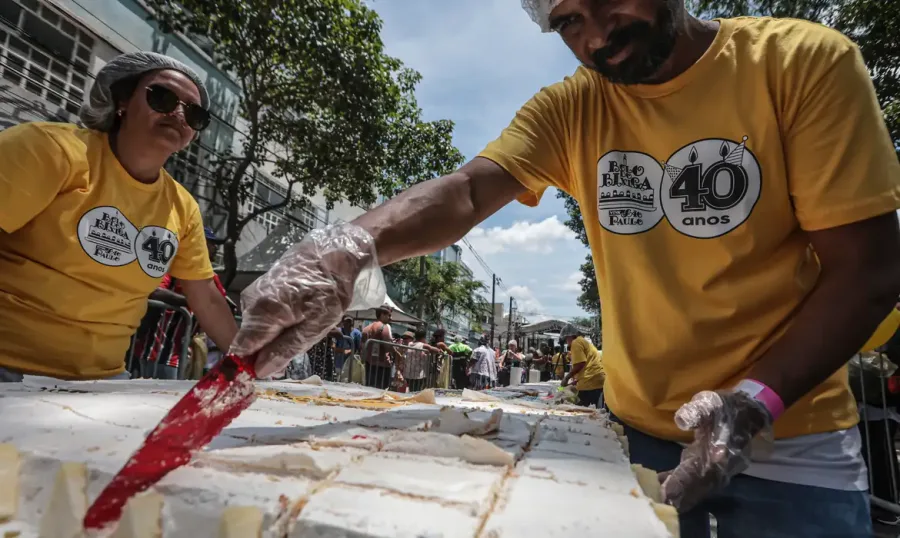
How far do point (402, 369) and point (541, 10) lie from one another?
27.5 feet

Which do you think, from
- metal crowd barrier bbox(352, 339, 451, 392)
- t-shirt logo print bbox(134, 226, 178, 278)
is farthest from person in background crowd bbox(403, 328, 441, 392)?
t-shirt logo print bbox(134, 226, 178, 278)

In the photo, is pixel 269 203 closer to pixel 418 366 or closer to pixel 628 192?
pixel 418 366

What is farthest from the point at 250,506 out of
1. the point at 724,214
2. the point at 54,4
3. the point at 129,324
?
the point at 54,4

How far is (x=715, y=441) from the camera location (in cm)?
104

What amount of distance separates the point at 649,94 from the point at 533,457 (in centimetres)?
108

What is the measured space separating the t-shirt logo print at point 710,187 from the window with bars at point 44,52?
35.6 ft

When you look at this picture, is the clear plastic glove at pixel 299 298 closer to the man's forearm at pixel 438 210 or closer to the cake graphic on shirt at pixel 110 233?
the man's forearm at pixel 438 210

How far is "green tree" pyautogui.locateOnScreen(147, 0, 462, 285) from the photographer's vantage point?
400 inches

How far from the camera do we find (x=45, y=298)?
1.93 meters

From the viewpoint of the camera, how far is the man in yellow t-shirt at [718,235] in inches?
44.5

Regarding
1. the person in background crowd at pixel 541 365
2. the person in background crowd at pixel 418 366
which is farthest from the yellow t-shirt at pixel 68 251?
the person in background crowd at pixel 541 365

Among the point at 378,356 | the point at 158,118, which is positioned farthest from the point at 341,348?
the point at 158,118

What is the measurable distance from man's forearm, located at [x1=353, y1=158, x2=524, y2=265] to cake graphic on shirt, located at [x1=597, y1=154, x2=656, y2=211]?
0.28 m

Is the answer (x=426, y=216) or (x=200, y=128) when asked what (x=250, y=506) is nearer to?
(x=426, y=216)
